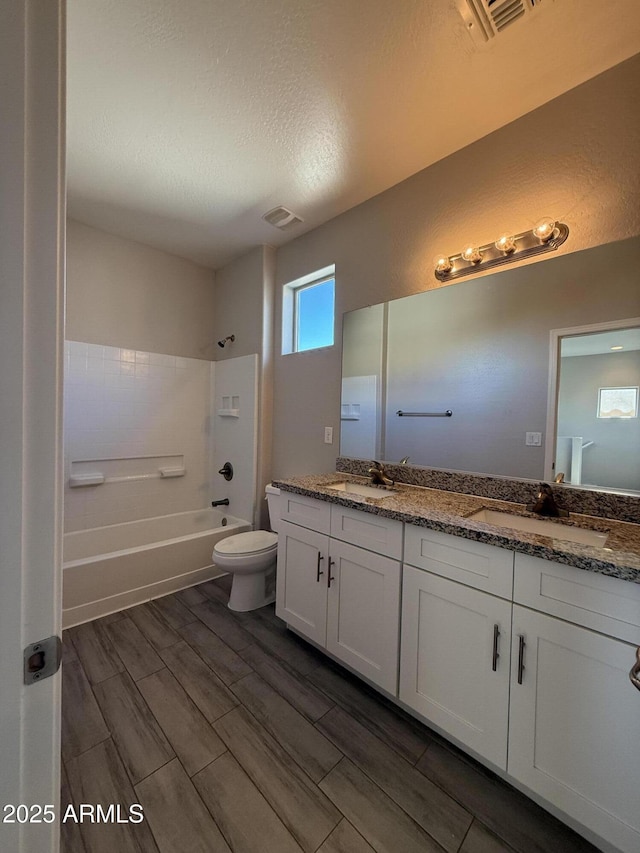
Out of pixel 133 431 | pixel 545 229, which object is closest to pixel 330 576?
pixel 545 229

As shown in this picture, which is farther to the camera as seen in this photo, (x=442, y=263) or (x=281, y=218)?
(x=281, y=218)

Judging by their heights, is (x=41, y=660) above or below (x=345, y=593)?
above

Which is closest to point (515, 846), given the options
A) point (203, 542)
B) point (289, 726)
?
point (289, 726)

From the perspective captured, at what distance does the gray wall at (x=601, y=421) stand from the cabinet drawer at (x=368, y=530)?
2.68 ft

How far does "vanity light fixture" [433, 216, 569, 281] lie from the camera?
1452 mm

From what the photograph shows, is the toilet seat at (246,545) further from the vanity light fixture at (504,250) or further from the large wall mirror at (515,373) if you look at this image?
the vanity light fixture at (504,250)

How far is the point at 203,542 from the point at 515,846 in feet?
7.17

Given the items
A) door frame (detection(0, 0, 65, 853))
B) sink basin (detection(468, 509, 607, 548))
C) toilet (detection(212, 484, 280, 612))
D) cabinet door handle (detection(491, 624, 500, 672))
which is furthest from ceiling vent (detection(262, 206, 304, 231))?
cabinet door handle (detection(491, 624, 500, 672))

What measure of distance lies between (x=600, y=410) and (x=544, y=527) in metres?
0.52

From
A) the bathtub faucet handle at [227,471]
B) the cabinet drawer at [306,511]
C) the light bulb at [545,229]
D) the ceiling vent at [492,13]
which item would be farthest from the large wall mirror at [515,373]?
the bathtub faucet handle at [227,471]

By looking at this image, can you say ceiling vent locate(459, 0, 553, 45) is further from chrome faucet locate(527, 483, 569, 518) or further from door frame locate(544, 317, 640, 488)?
chrome faucet locate(527, 483, 569, 518)

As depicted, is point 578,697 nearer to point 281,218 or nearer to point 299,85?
point 299,85

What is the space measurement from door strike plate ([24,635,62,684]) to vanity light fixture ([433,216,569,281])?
198 cm

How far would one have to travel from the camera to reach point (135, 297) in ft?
9.23
